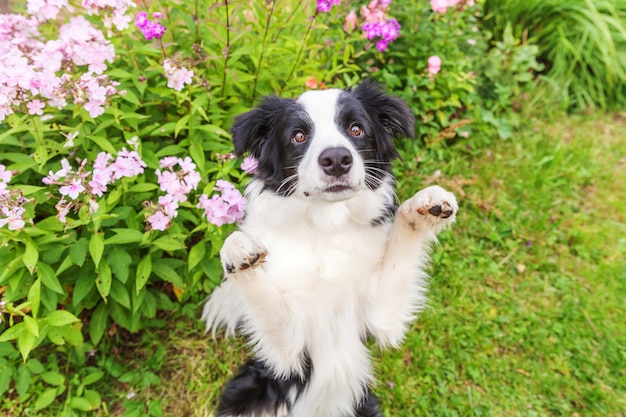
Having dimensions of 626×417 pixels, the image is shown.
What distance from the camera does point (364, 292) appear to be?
2422 mm

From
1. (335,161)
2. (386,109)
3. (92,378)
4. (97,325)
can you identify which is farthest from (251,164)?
(92,378)

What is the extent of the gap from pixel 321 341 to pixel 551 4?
5.11 meters

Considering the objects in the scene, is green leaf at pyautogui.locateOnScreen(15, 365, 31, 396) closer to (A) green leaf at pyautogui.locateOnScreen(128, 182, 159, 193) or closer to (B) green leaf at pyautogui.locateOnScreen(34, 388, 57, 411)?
(B) green leaf at pyautogui.locateOnScreen(34, 388, 57, 411)

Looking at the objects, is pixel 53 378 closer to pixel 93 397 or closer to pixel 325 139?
pixel 93 397

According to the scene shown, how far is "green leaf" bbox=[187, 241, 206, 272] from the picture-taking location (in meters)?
2.72

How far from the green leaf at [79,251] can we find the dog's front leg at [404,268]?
1.51 metres

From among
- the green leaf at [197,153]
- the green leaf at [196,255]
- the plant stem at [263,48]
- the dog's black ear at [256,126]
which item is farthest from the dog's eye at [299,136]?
the green leaf at [196,255]

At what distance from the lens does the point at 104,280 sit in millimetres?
2406

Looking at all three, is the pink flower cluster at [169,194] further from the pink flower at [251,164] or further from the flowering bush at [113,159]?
the pink flower at [251,164]

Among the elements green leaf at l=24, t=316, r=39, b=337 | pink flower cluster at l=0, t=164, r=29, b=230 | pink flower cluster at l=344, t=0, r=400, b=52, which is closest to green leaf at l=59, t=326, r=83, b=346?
green leaf at l=24, t=316, r=39, b=337

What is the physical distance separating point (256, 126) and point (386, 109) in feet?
2.35

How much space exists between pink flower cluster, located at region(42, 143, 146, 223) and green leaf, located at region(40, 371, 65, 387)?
123 cm

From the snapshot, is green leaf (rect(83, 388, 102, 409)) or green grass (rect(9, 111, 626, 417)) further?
green grass (rect(9, 111, 626, 417))

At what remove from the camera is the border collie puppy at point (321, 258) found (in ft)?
7.54
